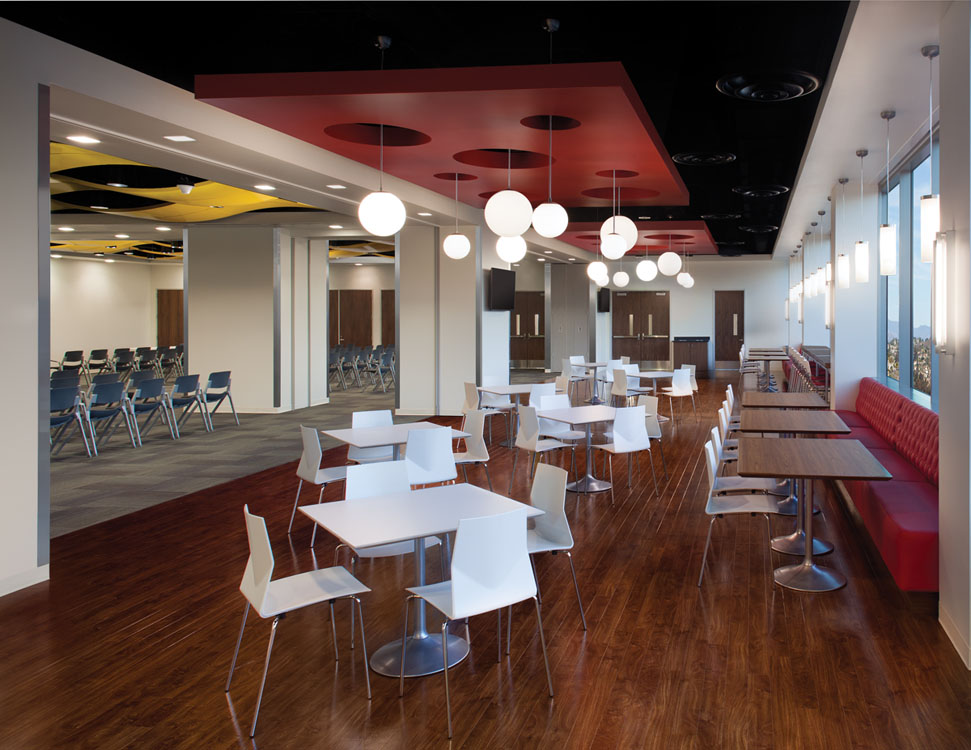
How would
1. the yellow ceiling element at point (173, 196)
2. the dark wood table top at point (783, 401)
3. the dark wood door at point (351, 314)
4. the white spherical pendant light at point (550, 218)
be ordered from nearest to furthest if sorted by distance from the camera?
1. the white spherical pendant light at point (550, 218)
2. the dark wood table top at point (783, 401)
3. the yellow ceiling element at point (173, 196)
4. the dark wood door at point (351, 314)

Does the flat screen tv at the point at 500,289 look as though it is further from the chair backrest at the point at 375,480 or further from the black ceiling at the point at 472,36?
the chair backrest at the point at 375,480

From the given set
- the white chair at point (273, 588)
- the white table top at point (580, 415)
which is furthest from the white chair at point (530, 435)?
the white chair at point (273, 588)

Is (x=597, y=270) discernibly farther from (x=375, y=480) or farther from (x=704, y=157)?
(x=375, y=480)

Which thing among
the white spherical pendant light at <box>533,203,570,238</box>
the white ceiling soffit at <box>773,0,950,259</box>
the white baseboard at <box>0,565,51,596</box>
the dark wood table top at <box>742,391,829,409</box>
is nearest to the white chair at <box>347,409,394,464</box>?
the white spherical pendant light at <box>533,203,570,238</box>

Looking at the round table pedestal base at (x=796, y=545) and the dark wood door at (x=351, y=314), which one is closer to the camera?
the round table pedestal base at (x=796, y=545)

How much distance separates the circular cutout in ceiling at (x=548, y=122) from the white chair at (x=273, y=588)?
3.72 m

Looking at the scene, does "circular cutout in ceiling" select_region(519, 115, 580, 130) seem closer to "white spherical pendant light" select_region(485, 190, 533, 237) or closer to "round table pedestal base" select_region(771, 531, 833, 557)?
"white spherical pendant light" select_region(485, 190, 533, 237)

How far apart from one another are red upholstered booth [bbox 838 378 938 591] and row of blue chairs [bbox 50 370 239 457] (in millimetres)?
7530

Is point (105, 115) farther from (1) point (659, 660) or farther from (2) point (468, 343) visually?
(2) point (468, 343)

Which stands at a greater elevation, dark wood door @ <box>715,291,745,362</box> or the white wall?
the white wall

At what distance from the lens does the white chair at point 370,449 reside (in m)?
5.68

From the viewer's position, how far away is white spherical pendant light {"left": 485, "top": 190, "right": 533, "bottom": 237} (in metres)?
5.26

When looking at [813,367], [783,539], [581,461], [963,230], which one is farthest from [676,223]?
[963,230]

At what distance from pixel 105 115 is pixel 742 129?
6.08m
